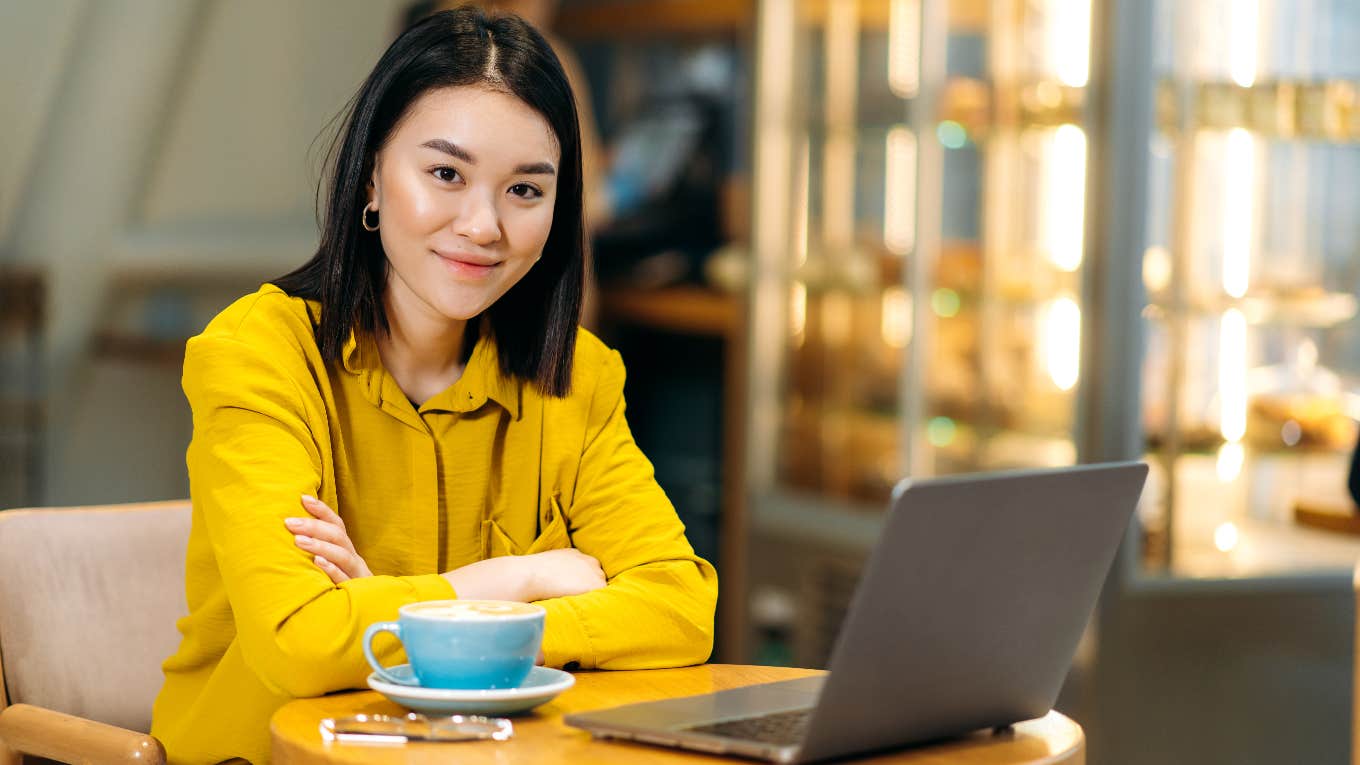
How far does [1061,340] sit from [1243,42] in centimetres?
76

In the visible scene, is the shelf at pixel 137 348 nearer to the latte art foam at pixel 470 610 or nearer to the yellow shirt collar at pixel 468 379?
the yellow shirt collar at pixel 468 379

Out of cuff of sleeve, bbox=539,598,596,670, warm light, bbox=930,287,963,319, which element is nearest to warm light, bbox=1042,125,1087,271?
warm light, bbox=930,287,963,319

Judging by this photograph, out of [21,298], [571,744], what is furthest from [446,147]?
[21,298]

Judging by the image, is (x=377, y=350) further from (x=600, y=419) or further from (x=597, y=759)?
(x=597, y=759)

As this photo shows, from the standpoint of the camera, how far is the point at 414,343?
172 cm

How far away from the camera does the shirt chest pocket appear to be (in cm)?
173

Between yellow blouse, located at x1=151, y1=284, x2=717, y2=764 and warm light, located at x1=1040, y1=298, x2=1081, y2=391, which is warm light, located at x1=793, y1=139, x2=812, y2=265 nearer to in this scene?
warm light, located at x1=1040, y1=298, x2=1081, y2=391

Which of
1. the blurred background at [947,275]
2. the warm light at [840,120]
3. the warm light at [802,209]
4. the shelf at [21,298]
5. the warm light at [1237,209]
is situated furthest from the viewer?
the warm light at [802,209]

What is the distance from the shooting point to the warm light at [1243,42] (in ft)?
12.2

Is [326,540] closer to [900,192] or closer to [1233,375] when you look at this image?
[1233,375]

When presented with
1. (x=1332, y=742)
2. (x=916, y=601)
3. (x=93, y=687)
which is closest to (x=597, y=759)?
(x=916, y=601)

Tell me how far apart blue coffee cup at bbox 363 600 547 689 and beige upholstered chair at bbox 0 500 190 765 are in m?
0.58

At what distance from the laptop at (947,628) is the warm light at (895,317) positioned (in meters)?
2.93

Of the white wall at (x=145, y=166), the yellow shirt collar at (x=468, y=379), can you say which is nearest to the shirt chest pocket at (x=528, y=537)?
the yellow shirt collar at (x=468, y=379)
